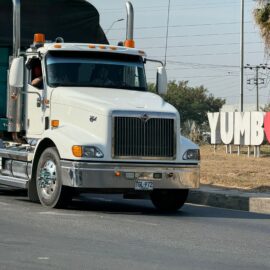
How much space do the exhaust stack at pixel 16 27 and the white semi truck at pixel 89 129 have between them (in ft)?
0.06

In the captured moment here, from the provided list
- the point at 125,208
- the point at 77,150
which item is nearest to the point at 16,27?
the point at 77,150

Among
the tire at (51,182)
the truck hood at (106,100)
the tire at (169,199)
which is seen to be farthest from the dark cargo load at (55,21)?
the tire at (169,199)

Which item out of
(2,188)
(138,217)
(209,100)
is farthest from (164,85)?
(209,100)

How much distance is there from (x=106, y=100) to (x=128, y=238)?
3.68 meters

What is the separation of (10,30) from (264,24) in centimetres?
1619

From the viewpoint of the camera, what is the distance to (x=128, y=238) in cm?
1090

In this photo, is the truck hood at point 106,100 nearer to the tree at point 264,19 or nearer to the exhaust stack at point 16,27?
the exhaust stack at point 16,27

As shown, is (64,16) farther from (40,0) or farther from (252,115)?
(252,115)

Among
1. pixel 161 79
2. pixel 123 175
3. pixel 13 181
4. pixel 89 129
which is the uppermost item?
pixel 161 79

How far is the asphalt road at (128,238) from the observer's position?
907 cm

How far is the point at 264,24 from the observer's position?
30.9 metres

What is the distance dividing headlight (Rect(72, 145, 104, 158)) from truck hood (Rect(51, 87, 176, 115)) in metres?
0.64

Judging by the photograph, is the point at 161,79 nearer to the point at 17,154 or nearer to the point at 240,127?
the point at 17,154

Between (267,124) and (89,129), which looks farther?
(267,124)
